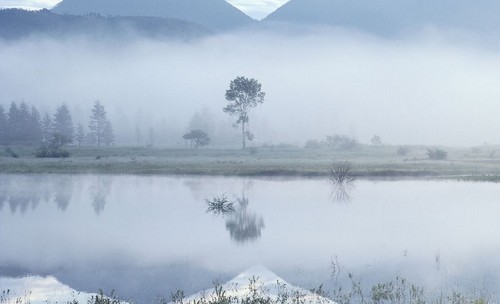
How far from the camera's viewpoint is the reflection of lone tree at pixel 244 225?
30297 mm

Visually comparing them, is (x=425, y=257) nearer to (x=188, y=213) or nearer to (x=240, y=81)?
(x=188, y=213)

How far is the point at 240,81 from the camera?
145 metres

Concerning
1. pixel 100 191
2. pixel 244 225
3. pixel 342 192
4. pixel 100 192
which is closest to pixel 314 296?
pixel 244 225

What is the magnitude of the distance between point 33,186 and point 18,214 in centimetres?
1750

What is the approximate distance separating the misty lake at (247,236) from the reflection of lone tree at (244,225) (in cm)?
6

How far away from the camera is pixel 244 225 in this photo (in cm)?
3369

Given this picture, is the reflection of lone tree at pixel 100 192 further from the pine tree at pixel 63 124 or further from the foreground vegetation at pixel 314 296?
the pine tree at pixel 63 124

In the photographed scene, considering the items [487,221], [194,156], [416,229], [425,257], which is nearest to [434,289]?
[425,257]

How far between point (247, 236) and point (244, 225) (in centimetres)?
338

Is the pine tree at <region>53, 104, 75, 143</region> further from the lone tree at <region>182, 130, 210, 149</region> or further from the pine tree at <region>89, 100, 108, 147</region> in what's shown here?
the lone tree at <region>182, 130, 210, 149</region>

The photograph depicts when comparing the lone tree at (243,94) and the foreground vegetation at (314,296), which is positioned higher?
the lone tree at (243,94)

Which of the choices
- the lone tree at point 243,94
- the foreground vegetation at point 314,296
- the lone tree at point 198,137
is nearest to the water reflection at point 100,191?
the foreground vegetation at point 314,296

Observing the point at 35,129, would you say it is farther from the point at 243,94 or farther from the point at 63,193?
the point at 63,193

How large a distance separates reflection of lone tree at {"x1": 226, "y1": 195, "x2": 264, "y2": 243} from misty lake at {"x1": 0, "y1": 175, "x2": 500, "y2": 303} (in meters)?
0.06
